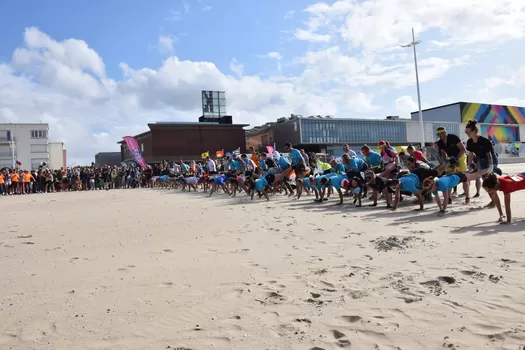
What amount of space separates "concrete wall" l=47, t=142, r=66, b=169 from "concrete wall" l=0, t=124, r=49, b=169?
348 centimetres

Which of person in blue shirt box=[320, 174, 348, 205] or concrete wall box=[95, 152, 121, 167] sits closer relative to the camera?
person in blue shirt box=[320, 174, 348, 205]

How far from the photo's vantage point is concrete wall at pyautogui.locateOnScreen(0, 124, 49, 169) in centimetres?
6147

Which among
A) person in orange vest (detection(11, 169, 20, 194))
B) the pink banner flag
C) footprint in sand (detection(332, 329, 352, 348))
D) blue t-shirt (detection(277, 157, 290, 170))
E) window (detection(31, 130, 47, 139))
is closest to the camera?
footprint in sand (detection(332, 329, 352, 348))

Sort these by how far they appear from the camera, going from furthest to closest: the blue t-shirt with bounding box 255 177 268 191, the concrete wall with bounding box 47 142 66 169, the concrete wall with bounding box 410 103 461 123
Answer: the concrete wall with bounding box 410 103 461 123, the concrete wall with bounding box 47 142 66 169, the blue t-shirt with bounding box 255 177 268 191

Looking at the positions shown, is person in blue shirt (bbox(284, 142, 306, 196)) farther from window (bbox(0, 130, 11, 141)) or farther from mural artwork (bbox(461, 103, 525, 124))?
mural artwork (bbox(461, 103, 525, 124))

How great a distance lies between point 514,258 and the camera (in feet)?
14.6

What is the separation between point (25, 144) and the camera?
62.6 m

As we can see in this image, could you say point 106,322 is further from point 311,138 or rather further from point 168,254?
point 311,138

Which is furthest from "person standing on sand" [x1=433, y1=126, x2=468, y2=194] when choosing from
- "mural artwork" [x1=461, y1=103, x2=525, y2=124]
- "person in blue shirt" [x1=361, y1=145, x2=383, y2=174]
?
"mural artwork" [x1=461, y1=103, x2=525, y2=124]

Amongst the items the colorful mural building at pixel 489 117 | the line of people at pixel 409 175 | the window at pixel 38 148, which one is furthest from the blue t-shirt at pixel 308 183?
the colorful mural building at pixel 489 117

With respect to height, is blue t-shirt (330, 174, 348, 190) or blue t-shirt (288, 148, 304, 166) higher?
blue t-shirt (288, 148, 304, 166)

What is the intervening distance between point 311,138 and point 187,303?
58.5m

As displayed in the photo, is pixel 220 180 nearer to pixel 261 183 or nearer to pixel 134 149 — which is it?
pixel 261 183

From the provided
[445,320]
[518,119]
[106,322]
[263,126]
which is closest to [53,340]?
[106,322]
